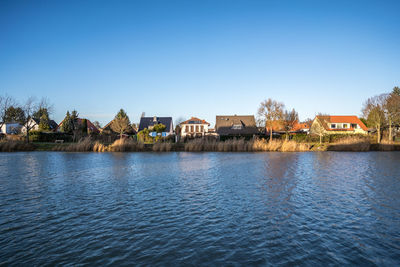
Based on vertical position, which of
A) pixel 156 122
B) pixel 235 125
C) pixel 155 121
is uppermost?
pixel 155 121

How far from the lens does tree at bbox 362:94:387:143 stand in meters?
42.2

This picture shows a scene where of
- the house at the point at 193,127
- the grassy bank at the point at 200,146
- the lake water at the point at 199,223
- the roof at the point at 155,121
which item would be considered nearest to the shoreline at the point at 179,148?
the grassy bank at the point at 200,146

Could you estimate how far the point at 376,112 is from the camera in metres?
42.7

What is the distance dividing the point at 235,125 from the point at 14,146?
147ft

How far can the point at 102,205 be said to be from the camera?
7961 mm

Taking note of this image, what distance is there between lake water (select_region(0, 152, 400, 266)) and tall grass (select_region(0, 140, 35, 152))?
2533cm

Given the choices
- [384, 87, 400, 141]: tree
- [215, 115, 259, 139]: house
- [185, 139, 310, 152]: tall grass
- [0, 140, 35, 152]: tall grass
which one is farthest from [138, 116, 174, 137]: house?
[384, 87, 400, 141]: tree

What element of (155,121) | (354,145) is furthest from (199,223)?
(155,121)

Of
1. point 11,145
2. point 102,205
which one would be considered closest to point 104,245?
point 102,205

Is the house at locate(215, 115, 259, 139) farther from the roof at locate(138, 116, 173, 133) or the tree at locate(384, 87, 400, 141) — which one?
the tree at locate(384, 87, 400, 141)

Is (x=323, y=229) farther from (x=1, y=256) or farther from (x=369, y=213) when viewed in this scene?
(x=1, y=256)

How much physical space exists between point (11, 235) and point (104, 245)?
7.43 ft

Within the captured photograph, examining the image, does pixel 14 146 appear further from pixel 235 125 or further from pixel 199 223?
pixel 235 125

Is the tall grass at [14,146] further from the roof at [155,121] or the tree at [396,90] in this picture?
the tree at [396,90]
